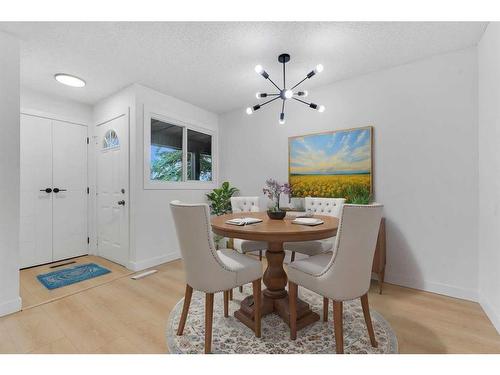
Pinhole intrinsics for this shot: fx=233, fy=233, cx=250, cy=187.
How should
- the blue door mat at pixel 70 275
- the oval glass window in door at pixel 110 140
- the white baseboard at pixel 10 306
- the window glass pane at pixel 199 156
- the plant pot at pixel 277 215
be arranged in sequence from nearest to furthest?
1. the white baseboard at pixel 10 306
2. the plant pot at pixel 277 215
3. the blue door mat at pixel 70 275
4. the oval glass window in door at pixel 110 140
5. the window glass pane at pixel 199 156

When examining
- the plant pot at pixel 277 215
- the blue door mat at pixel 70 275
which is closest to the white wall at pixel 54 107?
the blue door mat at pixel 70 275

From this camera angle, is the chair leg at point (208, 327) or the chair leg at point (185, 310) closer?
the chair leg at point (208, 327)

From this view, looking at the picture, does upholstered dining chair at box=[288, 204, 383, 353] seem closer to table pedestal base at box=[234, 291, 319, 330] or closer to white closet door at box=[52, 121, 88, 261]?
table pedestal base at box=[234, 291, 319, 330]

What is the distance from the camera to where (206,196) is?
13.8 ft

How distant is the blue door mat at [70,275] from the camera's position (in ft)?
8.73

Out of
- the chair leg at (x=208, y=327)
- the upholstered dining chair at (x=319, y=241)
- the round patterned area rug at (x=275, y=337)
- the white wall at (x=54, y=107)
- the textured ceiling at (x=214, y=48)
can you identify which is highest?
the textured ceiling at (x=214, y=48)

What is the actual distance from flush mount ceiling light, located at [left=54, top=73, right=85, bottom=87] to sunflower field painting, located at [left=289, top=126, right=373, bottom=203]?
289 centimetres

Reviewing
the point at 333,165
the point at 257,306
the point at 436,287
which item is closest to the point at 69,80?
the point at 257,306

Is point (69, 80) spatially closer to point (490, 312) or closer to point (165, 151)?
point (165, 151)

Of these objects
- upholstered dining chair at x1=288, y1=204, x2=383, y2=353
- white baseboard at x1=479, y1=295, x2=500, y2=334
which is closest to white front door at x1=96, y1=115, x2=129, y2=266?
upholstered dining chair at x1=288, y1=204, x2=383, y2=353

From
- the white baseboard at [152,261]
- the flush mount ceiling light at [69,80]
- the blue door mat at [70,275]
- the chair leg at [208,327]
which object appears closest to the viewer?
the chair leg at [208,327]

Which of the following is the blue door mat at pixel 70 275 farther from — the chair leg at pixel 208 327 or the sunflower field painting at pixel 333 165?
the sunflower field painting at pixel 333 165

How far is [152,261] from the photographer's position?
3252mm

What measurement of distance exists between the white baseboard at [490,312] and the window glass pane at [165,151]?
382 cm
